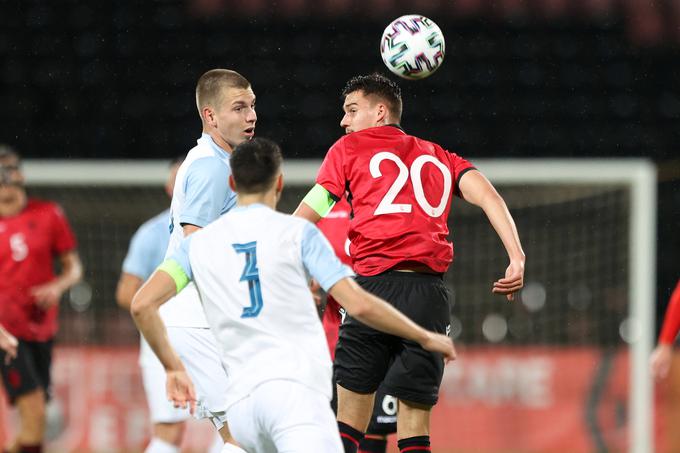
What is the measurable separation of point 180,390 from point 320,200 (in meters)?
1.42

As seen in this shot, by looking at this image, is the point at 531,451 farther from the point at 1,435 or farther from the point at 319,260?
the point at 319,260

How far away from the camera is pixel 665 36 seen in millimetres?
19172

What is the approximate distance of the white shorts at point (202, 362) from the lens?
17.9ft

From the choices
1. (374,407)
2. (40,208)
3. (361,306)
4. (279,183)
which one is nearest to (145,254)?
(40,208)

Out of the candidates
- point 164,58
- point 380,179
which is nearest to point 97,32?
point 164,58

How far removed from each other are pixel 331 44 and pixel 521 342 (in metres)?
6.94

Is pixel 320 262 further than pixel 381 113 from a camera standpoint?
No

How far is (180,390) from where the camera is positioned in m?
4.16

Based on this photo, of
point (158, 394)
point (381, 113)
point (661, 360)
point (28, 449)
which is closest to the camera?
point (381, 113)

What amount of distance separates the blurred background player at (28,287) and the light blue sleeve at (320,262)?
481cm

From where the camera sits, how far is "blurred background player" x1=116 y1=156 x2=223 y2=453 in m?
7.59

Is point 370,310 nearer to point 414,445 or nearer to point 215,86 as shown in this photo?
point 414,445

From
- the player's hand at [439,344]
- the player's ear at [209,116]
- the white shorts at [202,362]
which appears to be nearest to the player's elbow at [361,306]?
the player's hand at [439,344]

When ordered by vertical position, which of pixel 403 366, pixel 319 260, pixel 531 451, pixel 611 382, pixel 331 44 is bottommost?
pixel 531 451
